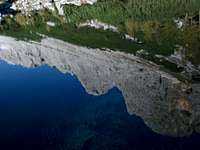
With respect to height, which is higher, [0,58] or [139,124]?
[139,124]

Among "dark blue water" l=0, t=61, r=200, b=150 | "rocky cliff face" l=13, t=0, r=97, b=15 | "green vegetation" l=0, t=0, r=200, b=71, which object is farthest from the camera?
"rocky cliff face" l=13, t=0, r=97, b=15

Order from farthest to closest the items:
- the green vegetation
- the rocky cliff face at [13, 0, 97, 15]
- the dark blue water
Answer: the rocky cliff face at [13, 0, 97, 15]
the green vegetation
the dark blue water

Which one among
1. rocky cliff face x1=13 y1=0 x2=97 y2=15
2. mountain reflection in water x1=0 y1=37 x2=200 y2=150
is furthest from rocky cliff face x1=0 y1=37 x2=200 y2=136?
rocky cliff face x1=13 y1=0 x2=97 y2=15

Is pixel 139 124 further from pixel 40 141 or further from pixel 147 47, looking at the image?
pixel 147 47

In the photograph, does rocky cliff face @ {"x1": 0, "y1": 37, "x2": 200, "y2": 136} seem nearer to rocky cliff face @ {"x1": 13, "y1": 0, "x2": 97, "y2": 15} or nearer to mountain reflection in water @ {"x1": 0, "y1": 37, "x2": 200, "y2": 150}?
mountain reflection in water @ {"x1": 0, "y1": 37, "x2": 200, "y2": 150}

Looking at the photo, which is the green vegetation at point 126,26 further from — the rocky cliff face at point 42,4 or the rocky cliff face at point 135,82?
the rocky cliff face at point 135,82

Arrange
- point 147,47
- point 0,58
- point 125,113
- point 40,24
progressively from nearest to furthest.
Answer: point 125,113 → point 147,47 → point 0,58 → point 40,24

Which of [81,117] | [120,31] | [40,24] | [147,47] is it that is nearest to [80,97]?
[81,117]
